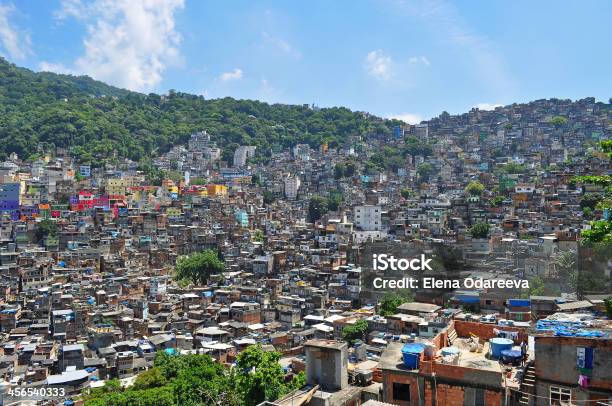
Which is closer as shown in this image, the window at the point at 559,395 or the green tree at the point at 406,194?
the window at the point at 559,395

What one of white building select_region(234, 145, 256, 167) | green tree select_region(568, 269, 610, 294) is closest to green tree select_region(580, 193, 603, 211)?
green tree select_region(568, 269, 610, 294)

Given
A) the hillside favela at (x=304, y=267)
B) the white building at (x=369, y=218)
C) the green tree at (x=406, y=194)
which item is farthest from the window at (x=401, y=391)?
the green tree at (x=406, y=194)

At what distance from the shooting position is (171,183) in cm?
6581

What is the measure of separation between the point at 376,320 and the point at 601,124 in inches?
2600

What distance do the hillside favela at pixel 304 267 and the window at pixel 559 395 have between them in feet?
0.10

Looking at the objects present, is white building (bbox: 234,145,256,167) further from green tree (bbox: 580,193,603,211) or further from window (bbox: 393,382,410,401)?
window (bbox: 393,382,410,401)

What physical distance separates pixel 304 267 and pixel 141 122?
6177 centimetres

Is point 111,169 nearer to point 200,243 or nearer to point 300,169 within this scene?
point 300,169

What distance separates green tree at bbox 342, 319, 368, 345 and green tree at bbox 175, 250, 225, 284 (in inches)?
645

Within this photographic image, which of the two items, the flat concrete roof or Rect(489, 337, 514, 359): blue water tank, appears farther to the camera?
the flat concrete roof

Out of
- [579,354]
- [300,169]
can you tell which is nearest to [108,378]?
[579,354]

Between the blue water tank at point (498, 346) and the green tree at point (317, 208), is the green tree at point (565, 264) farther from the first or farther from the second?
the green tree at point (317, 208)

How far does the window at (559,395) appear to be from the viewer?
25.7 feet

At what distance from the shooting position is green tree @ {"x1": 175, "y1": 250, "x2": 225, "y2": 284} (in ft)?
125
